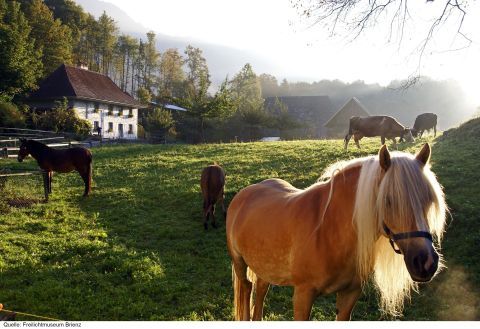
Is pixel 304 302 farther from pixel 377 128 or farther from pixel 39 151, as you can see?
pixel 377 128

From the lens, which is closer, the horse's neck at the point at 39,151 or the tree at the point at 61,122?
the horse's neck at the point at 39,151

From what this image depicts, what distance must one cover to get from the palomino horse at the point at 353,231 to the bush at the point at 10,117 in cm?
2930

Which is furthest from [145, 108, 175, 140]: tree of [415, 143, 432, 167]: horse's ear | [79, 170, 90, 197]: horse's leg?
[415, 143, 432, 167]: horse's ear

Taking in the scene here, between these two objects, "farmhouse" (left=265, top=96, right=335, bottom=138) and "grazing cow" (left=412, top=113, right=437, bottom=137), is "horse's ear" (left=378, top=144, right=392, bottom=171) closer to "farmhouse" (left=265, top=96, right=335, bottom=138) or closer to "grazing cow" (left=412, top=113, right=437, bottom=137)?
"grazing cow" (left=412, top=113, right=437, bottom=137)

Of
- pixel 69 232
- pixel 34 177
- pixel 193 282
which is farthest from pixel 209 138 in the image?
pixel 193 282

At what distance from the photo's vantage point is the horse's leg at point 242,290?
4660 millimetres

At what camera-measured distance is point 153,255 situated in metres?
7.98

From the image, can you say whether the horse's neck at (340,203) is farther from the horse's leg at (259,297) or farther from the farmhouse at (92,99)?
the farmhouse at (92,99)

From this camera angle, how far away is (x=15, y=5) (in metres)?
37.6

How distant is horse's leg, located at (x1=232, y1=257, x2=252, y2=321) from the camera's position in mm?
4660

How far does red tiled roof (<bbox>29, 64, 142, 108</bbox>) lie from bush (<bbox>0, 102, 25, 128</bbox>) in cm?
777

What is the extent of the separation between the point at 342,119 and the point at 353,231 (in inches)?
1614

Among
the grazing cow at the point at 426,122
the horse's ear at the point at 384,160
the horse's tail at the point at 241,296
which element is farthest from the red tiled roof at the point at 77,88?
the horse's ear at the point at 384,160

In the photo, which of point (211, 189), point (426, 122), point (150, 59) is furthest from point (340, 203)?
point (150, 59)
